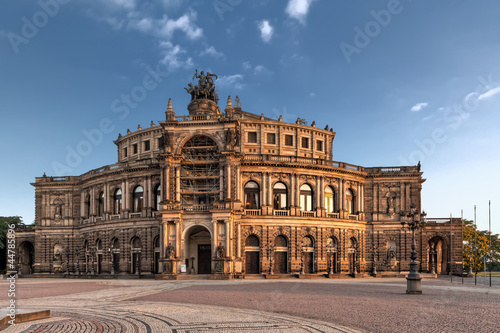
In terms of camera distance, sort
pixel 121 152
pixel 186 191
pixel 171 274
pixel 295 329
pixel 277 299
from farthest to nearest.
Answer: pixel 121 152 → pixel 186 191 → pixel 171 274 → pixel 277 299 → pixel 295 329

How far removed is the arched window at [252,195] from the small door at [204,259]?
726 centimetres

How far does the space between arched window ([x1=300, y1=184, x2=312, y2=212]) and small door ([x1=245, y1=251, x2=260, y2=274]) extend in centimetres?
892

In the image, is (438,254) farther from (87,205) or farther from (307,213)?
(87,205)

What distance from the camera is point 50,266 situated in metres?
70.1

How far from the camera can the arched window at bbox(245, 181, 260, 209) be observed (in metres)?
60.6

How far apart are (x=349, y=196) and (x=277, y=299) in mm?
42317

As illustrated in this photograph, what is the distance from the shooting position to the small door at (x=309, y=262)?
197 feet

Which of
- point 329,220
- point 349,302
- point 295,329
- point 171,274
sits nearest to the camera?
point 295,329

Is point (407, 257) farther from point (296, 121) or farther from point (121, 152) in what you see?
point (121, 152)

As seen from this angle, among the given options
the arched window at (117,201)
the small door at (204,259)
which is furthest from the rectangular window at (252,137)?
the arched window at (117,201)

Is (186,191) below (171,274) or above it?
above

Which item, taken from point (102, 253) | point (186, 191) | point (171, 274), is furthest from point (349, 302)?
point (102, 253)

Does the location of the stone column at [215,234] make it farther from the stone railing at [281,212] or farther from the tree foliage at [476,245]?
the tree foliage at [476,245]

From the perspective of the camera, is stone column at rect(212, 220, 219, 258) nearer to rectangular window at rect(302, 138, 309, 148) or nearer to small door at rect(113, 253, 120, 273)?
small door at rect(113, 253, 120, 273)
